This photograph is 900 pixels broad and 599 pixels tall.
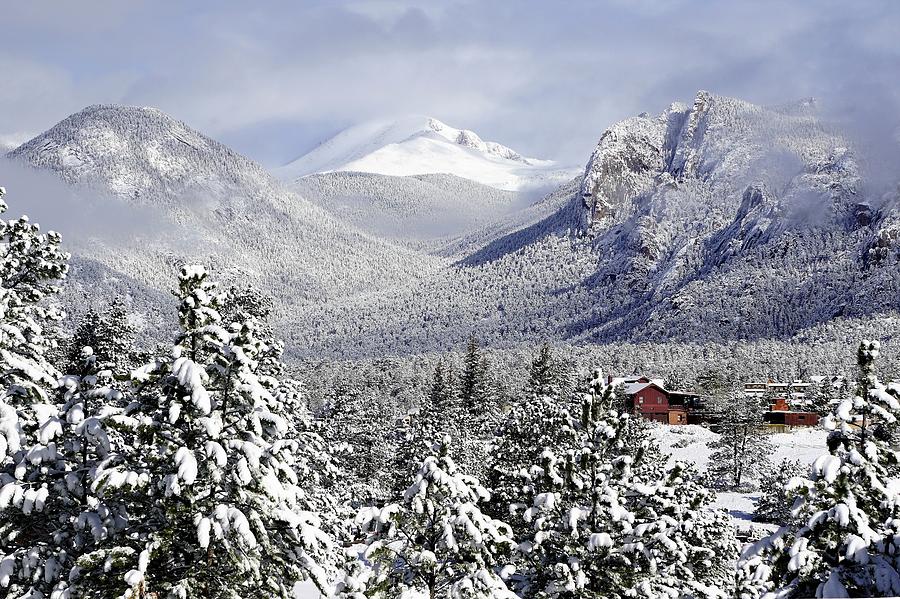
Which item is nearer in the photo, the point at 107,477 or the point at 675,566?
the point at 107,477

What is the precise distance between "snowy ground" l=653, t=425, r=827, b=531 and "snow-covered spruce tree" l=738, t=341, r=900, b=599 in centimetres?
5241

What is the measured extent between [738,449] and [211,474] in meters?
73.4

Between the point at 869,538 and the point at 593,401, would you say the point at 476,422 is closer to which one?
the point at 593,401

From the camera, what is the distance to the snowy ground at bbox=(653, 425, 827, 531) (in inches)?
2869

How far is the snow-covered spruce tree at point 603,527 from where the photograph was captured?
68.3 feet

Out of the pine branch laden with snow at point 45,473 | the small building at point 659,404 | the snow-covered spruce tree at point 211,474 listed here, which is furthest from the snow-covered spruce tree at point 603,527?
the small building at point 659,404

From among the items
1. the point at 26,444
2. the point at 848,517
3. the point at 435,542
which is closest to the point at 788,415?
the point at 435,542

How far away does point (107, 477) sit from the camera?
1411 centimetres

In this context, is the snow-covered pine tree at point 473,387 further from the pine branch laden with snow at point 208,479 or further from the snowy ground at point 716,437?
the pine branch laden with snow at point 208,479

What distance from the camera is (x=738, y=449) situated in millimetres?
81250

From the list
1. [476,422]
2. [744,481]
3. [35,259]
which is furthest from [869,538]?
[744,481]

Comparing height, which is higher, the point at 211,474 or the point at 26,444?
the point at 26,444

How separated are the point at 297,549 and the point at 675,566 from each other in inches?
434

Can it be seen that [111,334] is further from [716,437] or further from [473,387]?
[716,437]
